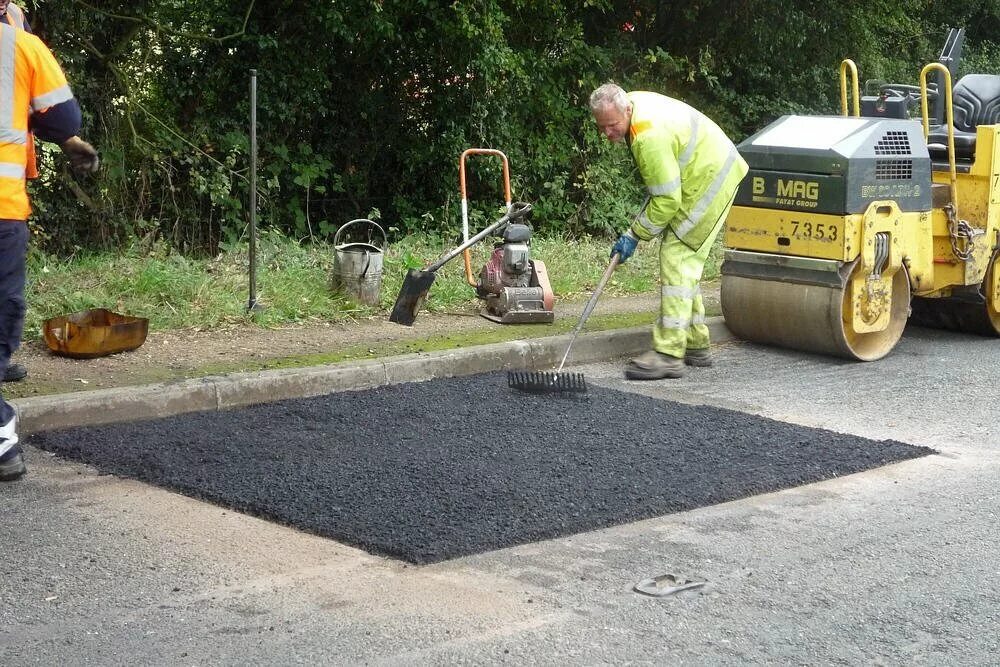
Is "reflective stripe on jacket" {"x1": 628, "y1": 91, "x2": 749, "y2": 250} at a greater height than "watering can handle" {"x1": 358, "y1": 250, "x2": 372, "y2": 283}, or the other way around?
"reflective stripe on jacket" {"x1": 628, "y1": 91, "x2": 749, "y2": 250}

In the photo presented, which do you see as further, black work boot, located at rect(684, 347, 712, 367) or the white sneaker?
black work boot, located at rect(684, 347, 712, 367)

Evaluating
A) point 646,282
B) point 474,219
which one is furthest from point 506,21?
point 646,282

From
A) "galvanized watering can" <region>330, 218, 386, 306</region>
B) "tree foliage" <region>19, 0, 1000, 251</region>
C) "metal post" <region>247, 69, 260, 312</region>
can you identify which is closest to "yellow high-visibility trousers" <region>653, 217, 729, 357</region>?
"galvanized watering can" <region>330, 218, 386, 306</region>

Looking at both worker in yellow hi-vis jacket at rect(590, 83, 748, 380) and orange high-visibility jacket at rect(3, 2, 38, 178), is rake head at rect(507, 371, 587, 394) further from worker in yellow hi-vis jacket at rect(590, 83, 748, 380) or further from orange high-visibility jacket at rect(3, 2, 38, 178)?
orange high-visibility jacket at rect(3, 2, 38, 178)

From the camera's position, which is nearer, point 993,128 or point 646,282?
point 993,128

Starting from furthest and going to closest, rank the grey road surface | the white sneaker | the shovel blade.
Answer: the shovel blade < the white sneaker < the grey road surface

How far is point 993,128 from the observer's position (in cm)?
817

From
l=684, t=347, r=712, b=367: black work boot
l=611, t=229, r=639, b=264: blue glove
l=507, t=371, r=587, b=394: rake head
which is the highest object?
l=611, t=229, r=639, b=264: blue glove

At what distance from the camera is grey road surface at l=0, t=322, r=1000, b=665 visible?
3.51 meters

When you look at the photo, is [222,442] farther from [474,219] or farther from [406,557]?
[474,219]

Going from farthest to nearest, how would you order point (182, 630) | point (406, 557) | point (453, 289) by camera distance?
point (453, 289) → point (406, 557) → point (182, 630)

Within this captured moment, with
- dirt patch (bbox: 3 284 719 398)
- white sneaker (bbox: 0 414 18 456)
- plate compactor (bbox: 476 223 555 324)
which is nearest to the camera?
white sneaker (bbox: 0 414 18 456)

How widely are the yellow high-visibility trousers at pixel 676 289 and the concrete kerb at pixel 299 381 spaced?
57 centimetres

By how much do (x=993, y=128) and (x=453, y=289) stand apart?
361 cm
